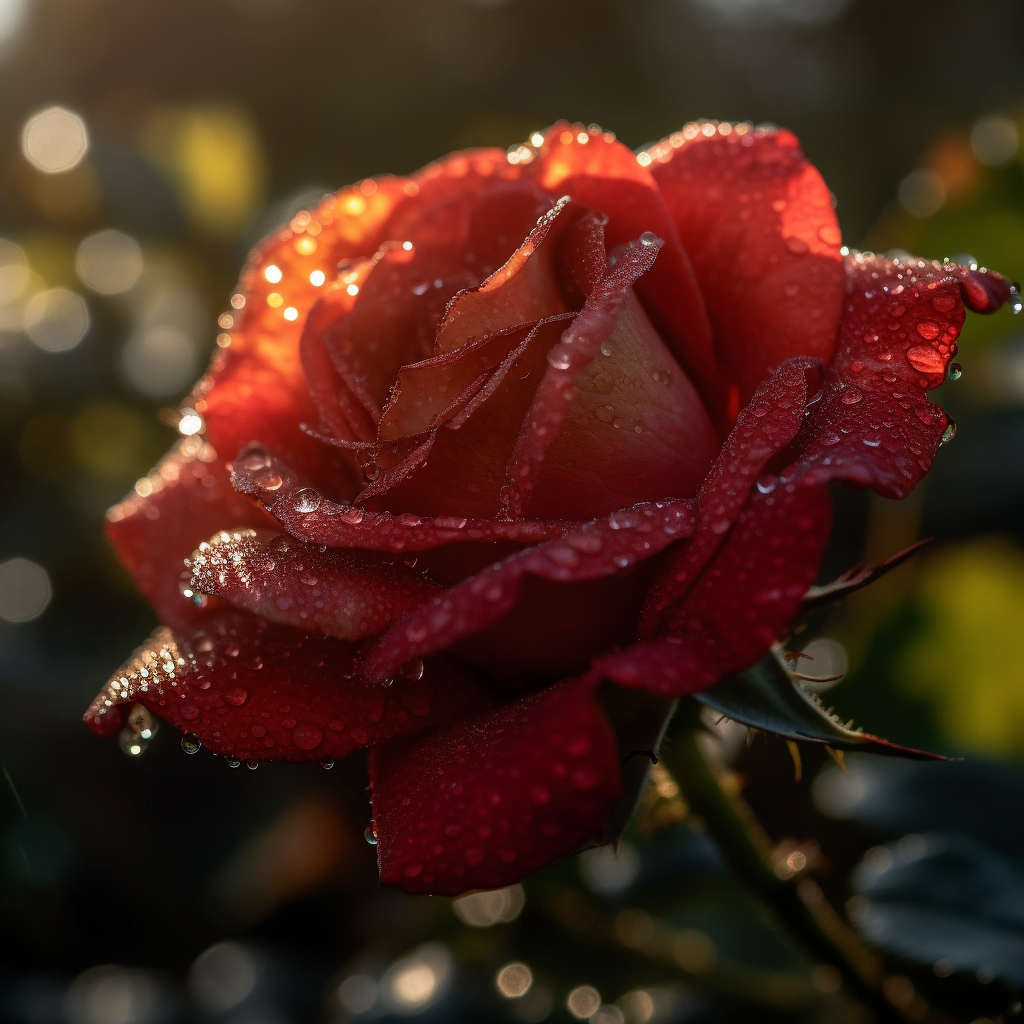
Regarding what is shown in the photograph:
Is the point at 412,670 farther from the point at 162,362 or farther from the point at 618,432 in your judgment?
the point at 162,362

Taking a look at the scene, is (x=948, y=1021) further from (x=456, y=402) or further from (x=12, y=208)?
(x=12, y=208)

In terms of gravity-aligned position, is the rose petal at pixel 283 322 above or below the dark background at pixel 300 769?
above

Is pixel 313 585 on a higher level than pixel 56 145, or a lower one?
lower

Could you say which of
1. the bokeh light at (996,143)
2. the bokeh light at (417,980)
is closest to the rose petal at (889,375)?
the bokeh light at (996,143)

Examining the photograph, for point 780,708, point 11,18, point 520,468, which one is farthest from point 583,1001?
point 11,18

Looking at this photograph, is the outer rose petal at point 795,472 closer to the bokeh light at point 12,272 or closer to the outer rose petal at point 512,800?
the outer rose petal at point 512,800

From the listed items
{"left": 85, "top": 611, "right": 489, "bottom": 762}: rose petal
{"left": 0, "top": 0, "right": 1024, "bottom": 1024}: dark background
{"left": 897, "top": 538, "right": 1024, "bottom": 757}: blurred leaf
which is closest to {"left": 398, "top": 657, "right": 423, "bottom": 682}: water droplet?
{"left": 85, "top": 611, "right": 489, "bottom": 762}: rose petal

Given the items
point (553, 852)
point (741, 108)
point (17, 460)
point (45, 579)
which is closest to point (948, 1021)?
point (553, 852)
